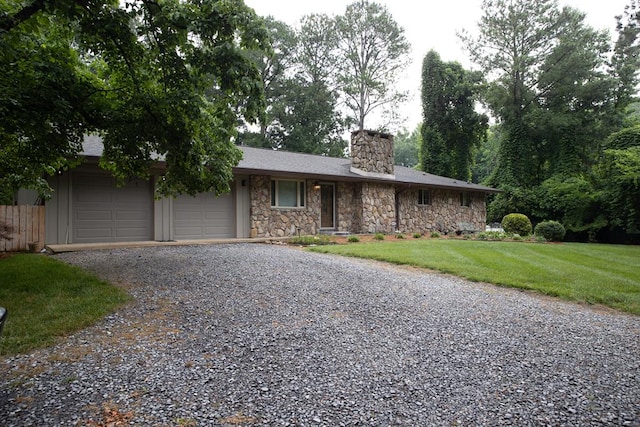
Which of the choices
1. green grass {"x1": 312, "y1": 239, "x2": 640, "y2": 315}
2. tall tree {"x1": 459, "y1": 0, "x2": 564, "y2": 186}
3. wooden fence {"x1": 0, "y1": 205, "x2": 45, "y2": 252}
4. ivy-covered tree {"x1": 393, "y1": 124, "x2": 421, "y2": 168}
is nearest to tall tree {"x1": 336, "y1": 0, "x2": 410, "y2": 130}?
tall tree {"x1": 459, "y1": 0, "x2": 564, "y2": 186}

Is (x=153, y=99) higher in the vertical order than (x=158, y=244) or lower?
higher

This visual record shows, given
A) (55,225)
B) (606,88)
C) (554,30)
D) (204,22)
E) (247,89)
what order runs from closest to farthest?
(204,22)
(247,89)
(55,225)
(606,88)
(554,30)

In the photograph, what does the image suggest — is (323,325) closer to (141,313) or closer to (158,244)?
(141,313)

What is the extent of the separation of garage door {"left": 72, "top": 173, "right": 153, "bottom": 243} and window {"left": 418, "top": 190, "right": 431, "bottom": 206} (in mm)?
11764

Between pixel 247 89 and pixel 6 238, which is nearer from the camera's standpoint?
pixel 247 89

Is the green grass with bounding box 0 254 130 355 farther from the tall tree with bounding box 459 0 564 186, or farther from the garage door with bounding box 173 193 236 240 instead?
the tall tree with bounding box 459 0 564 186

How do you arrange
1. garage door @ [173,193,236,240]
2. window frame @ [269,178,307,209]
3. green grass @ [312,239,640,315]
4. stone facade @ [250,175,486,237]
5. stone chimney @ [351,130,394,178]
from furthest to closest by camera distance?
stone chimney @ [351,130,394,178] < window frame @ [269,178,307,209] < stone facade @ [250,175,486,237] < garage door @ [173,193,236,240] < green grass @ [312,239,640,315]

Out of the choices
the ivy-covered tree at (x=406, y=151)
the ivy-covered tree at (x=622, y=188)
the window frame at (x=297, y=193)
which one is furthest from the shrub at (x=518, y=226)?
the ivy-covered tree at (x=406, y=151)

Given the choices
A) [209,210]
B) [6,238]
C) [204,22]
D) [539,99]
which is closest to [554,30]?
[539,99]

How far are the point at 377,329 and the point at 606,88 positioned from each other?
24.8m

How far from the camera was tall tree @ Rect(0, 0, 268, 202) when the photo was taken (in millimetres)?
5070

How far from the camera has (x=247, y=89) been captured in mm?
5465

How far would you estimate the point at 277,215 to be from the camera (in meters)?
13.2

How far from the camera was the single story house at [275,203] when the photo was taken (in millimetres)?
10039
